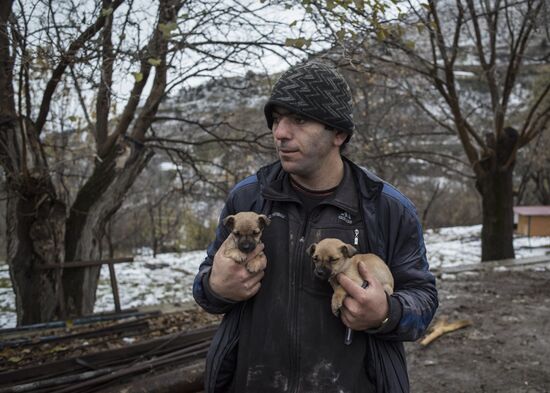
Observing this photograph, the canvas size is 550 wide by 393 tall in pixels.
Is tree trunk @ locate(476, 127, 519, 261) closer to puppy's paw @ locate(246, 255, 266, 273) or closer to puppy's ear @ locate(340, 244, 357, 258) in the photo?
puppy's ear @ locate(340, 244, 357, 258)

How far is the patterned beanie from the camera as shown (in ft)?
6.99

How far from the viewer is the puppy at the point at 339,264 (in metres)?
2.01

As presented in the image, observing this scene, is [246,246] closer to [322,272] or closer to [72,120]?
[322,272]

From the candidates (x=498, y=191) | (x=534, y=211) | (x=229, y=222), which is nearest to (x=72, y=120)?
(x=229, y=222)

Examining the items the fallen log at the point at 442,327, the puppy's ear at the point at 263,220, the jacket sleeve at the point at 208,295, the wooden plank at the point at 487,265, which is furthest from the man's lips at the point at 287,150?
the wooden plank at the point at 487,265

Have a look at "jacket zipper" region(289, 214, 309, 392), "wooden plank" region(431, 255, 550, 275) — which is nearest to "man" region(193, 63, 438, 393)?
"jacket zipper" region(289, 214, 309, 392)

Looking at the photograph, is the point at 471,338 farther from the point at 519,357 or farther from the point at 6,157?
the point at 6,157

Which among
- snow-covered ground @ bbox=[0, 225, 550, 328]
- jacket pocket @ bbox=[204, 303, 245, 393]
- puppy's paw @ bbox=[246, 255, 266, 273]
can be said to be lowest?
snow-covered ground @ bbox=[0, 225, 550, 328]

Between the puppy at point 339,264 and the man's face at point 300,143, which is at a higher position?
the man's face at point 300,143

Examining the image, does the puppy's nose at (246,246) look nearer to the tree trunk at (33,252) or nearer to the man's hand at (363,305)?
the man's hand at (363,305)

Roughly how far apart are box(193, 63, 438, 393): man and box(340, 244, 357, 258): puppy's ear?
59 mm

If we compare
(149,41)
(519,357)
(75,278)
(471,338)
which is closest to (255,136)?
(149,41)

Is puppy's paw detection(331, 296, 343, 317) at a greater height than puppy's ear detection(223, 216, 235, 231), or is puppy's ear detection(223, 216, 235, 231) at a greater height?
puppy's ear detection(223, 216, 235, 231)

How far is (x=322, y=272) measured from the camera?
2.04m
